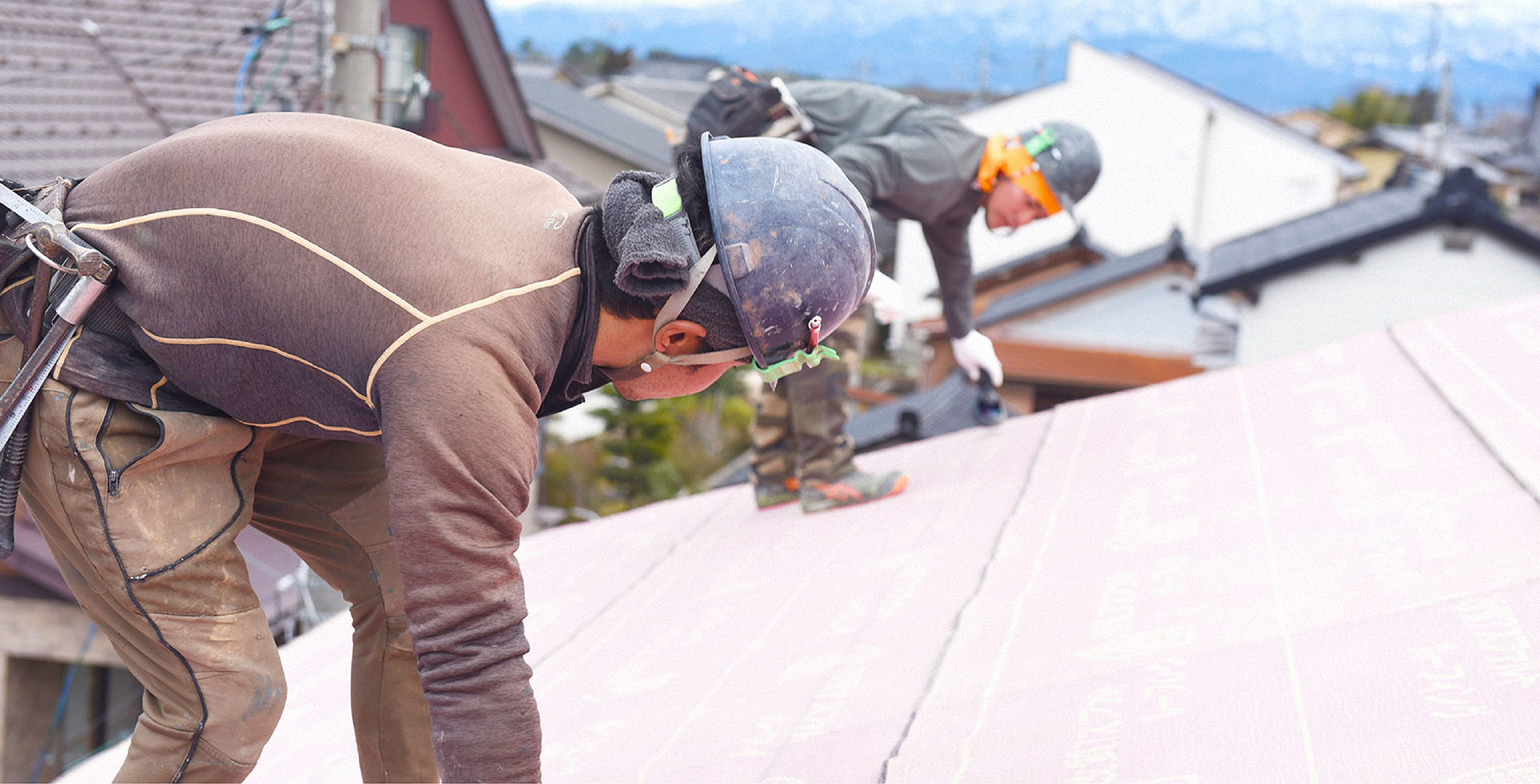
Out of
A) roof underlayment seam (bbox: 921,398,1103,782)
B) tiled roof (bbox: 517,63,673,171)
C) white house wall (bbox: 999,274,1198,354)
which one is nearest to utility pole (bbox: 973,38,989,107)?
tiled roof (bbox: 517,63,673,171)

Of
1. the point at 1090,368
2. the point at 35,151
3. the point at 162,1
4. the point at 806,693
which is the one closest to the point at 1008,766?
the point at 806,693

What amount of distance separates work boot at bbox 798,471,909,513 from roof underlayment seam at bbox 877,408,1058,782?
488 mm

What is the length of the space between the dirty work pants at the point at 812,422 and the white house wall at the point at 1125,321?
26.6 ft

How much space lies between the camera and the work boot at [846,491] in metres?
4.14

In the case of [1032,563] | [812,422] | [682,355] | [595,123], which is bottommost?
[595,123]

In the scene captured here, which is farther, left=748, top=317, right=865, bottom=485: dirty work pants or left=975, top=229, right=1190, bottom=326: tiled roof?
left=975, top=229, right=1190, bottom=326: tiled roof

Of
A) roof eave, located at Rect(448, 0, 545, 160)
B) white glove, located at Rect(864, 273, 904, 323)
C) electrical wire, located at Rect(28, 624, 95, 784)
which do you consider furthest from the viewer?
roof eave, located at Rect(448, 0, 545, 160)

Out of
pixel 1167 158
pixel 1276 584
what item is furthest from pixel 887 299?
pixel 1167 158

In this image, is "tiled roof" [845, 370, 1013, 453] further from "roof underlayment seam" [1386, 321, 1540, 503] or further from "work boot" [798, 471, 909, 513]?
"roof underlayment seam" [1386, 321, 1540, 503]

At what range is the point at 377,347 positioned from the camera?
4.73 feet

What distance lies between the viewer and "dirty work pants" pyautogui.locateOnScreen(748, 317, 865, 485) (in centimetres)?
420

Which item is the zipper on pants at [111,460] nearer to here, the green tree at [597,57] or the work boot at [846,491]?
the work boot at [846,491]

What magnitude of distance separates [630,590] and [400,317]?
2.29 m

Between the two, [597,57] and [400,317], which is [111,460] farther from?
[597,57]
